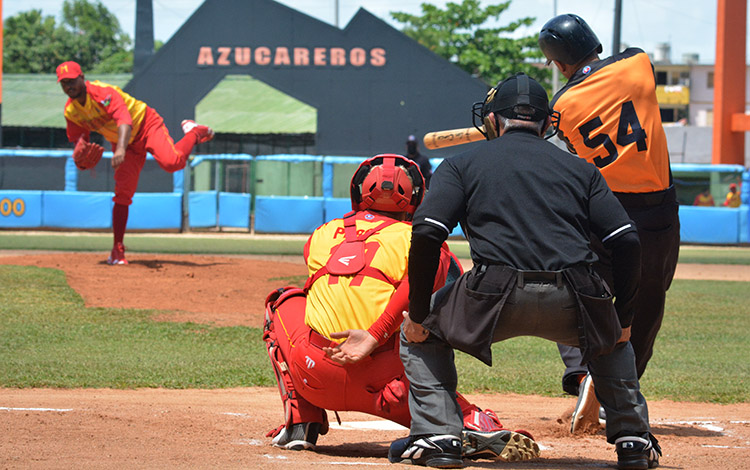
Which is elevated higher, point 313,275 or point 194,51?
point 194,51

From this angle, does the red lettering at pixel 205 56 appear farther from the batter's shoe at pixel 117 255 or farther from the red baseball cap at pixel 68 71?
the red baseball cap at pixel 68 71

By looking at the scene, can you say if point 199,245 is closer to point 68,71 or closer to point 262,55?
point 68,71

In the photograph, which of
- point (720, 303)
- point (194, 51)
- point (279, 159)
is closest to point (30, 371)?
point (720, 303)

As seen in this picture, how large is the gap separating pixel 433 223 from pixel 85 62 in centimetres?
7109

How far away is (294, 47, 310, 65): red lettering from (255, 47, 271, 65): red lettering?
97 cm

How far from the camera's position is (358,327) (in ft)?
13.6

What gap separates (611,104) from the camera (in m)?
4.91

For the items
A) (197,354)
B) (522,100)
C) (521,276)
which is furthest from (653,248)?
(197,354)

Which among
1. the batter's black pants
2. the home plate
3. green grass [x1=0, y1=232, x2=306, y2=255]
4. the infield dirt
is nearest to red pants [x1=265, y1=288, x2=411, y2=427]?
the infield dirt

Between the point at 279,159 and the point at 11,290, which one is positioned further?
the point at 279,159

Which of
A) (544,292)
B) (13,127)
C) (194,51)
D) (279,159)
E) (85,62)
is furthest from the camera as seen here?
(85,62)

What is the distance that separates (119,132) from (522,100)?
29.2ft

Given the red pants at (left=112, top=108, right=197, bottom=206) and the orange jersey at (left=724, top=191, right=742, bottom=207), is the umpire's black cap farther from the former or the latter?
the orange jersey at (left=724, top=191, right=742, bottom=207)

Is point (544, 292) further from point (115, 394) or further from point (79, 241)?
point (79, 241)
